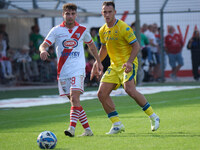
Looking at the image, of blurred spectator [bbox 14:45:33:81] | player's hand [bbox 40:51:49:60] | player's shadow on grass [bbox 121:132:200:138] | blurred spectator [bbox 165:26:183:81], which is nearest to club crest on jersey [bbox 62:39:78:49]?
player's hand [bbox 40:51:49:60]

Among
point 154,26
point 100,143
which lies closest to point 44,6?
point 154,26

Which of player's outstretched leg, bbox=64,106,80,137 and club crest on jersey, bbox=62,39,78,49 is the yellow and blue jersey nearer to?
club crest on jersey, bbox=62,39,78,49

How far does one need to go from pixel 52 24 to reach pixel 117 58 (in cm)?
1472

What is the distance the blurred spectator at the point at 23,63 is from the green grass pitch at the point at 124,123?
7566mm

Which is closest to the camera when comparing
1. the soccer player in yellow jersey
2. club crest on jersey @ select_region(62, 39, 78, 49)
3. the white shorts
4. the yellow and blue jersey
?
the white shorts

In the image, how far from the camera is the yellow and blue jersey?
8438 mm

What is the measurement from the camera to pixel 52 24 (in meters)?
23.0

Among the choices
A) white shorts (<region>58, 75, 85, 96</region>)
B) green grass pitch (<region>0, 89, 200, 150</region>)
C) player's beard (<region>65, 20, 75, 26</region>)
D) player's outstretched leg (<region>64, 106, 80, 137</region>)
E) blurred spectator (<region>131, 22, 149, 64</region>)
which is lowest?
→ blurred spectator (<region>131, 22, 149, 64</region>)

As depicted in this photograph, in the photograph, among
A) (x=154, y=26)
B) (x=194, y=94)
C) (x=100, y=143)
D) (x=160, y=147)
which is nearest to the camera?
(x=160, y=147)

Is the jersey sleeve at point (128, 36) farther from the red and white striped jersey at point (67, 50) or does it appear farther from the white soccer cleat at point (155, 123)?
the white soccer cleat at point (155, 123)

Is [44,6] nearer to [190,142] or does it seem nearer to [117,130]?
[117,130]

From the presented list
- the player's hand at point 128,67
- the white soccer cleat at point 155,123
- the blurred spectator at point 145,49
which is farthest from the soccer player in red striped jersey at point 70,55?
the blurred spectator at point 145,49

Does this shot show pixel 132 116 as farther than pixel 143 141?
Yes

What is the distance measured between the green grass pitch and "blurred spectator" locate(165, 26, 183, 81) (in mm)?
7817
